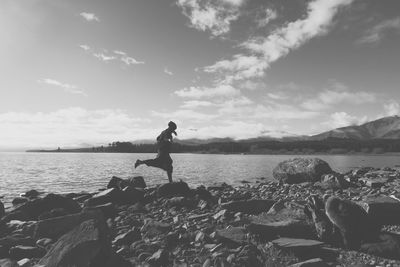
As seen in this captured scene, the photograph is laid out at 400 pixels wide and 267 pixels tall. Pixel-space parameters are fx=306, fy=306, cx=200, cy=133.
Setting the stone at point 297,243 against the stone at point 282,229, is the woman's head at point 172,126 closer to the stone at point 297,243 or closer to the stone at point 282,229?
the stone at point 282,229

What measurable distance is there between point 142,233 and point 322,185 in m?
16.1

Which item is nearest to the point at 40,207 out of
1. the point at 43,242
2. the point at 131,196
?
the point at 131,196

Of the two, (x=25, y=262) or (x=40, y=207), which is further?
(x=40, y=207)

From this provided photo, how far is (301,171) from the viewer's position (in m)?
31.3

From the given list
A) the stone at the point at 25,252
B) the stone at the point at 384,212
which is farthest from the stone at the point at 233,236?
the stone at the point at 25,252

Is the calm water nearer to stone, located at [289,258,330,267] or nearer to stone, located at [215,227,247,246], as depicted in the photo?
stone, located at [215,227,247,246]

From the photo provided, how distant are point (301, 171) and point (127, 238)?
978 inches

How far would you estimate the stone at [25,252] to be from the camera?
30.4 ft

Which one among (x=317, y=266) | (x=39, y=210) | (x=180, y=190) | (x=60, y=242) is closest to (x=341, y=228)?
(x=317, y=266)

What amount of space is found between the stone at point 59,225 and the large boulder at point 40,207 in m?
4.66

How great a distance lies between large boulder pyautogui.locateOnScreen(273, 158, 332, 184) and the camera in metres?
30.4

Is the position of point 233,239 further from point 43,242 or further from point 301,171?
point 301,171

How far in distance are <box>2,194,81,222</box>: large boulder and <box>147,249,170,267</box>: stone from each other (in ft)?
29.5

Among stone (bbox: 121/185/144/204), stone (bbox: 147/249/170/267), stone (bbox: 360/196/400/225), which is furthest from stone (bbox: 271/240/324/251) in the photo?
Result: stone (bbox: 121/185/144/204)
